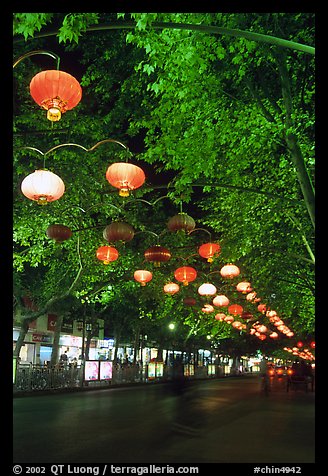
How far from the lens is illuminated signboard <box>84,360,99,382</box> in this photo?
23.9 metres

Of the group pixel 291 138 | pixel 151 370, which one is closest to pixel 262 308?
pixel 291 138

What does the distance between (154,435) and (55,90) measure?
6.94m

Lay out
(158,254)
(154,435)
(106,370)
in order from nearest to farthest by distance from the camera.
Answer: (154,435) → (158,254) → (106,370)

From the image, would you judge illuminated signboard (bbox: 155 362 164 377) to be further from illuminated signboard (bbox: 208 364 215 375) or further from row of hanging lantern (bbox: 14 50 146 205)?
row of hanging lantern (bbox: 14 50 146 205)

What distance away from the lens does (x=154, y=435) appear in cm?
937

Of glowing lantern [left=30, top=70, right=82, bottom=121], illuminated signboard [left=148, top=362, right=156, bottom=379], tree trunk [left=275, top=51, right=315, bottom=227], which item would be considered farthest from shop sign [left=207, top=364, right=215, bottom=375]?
glowing lantern [left=30, top=70, right=82, bottom=121]

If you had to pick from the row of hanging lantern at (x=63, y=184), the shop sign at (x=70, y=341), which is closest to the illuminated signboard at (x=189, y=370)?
the shop sign at (x=70, y=341)

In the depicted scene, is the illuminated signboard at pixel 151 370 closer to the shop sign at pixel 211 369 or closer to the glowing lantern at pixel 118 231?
the shop sign at pixel 211 369

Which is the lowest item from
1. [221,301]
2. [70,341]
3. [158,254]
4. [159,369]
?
[159,369]

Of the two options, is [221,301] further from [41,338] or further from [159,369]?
[41,338]

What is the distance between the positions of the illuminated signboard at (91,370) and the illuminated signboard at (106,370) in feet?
1.64
